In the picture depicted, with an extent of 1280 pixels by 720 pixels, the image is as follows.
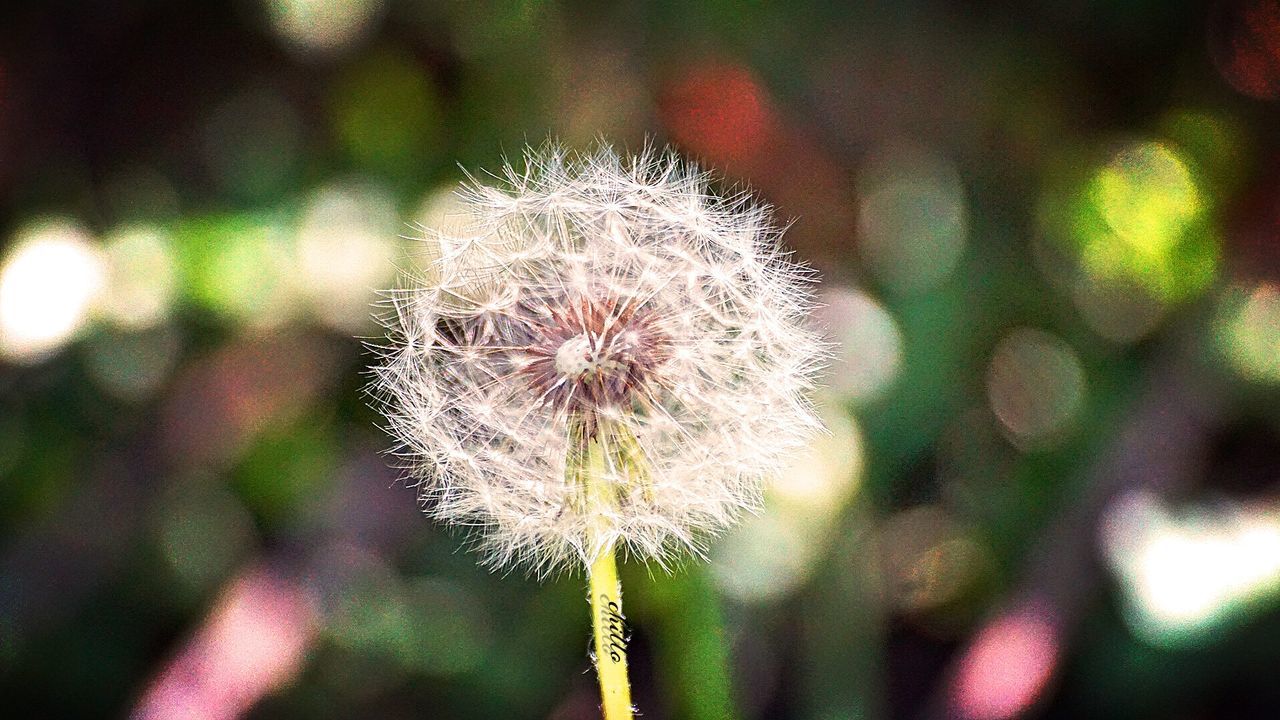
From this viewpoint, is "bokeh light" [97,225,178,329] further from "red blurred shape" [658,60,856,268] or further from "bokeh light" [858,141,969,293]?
"bokeh light" [858,141,969,293]

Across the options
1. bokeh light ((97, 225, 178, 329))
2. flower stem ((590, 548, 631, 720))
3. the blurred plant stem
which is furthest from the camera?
bokeh light ((97, 225, 178, 329))

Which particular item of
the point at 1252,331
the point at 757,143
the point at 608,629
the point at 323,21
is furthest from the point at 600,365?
the point at 1252,331

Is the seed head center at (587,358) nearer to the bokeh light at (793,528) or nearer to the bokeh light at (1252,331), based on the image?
the bokeh light at (793,528)

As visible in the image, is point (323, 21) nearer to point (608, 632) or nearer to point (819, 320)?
point (819, 320)

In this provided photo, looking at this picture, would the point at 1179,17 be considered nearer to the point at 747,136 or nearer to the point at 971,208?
the point at 971,208

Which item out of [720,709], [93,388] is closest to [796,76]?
[720,709]

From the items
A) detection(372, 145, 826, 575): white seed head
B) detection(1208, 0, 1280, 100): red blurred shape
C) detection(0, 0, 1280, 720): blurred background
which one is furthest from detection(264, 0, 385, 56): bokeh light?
detection(1208, 0, 1280, 100): red blurred shape

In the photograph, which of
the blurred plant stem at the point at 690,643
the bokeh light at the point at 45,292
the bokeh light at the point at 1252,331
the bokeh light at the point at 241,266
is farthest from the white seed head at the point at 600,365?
the bokeh light at the point at 1252,331
